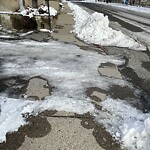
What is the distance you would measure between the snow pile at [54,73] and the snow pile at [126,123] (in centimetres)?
30

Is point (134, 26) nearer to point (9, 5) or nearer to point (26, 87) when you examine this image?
point (9, 5)

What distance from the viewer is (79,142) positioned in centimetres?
316

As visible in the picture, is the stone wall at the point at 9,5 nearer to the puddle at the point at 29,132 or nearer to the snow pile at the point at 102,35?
the snow pile at the point at 102,35

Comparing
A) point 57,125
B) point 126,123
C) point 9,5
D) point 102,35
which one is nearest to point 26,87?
point 57,125

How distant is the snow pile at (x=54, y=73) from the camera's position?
3848 mm

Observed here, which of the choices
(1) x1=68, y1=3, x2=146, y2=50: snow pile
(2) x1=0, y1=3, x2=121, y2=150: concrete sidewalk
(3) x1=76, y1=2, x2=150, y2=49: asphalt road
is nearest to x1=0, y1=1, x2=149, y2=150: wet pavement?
(2) x1=0, y1=3, x2=121, y2=150: concrete sidewalk

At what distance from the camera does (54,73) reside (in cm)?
534

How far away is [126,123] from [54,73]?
2.27m

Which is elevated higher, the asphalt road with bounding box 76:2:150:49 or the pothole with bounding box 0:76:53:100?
the pothole with bounding box 0:76:53:100

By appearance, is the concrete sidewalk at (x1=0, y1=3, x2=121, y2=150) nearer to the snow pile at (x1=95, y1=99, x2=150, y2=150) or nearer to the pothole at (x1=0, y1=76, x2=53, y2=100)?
the snow pile at (x1=95, y1=99, x2=150, y2=150)

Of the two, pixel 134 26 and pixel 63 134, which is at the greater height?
pixel 63 134

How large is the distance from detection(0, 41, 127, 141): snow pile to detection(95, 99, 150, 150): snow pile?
30 cm

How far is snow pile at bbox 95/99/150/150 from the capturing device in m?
3.10

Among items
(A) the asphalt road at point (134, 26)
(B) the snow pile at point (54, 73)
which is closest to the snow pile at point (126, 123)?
(B) the snow pile at point (54, 73)
